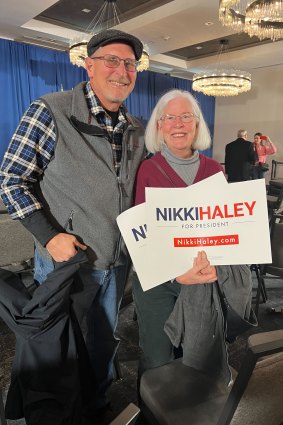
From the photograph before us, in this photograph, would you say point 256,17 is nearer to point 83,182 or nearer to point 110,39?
point 110,39

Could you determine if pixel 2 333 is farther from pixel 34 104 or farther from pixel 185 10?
pixel 185 10

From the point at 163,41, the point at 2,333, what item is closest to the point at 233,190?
the point at 2,333

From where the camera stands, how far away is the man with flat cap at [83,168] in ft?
3.85

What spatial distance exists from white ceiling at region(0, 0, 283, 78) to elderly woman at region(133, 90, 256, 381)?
388 cm

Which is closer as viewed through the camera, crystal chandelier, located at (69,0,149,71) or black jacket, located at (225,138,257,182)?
crystal chandelier, located at (69,0,149,71)

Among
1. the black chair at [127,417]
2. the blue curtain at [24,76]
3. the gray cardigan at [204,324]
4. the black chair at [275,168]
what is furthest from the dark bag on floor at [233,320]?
the black chair at [275,168]

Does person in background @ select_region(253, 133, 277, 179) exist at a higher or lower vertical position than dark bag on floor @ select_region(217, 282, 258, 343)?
higher

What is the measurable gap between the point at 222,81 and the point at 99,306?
6.05 metres

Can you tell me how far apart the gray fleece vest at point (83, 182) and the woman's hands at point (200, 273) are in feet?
0.98

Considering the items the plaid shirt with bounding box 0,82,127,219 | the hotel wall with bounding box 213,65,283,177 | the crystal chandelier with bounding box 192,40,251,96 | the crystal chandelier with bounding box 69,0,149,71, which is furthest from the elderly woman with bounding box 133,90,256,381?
the hotel wall with bounding box 213,65,283,177

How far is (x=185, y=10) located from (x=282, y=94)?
4.85m

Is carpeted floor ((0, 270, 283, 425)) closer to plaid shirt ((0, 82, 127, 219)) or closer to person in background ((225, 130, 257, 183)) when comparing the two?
plaid shirt ((0, 82, 127, 219))

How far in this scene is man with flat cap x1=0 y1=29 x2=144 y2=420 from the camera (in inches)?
46.2

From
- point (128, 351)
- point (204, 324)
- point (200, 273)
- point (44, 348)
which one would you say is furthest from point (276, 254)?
point (44, 348)
